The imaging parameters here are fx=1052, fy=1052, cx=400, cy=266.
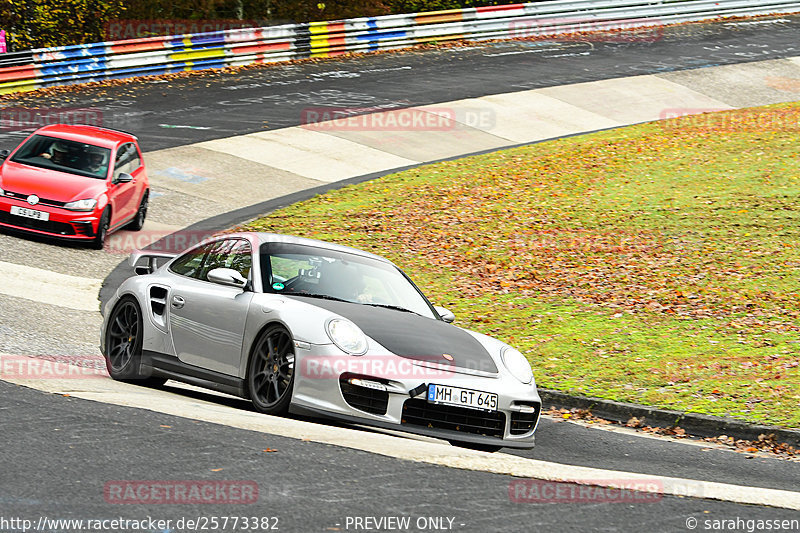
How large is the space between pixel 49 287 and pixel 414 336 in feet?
24.2

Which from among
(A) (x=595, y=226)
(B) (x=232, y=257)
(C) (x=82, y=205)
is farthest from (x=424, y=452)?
(A) (x=595, y=226)

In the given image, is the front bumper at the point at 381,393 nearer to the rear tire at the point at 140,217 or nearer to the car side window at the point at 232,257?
the car side window at the point at 232,257

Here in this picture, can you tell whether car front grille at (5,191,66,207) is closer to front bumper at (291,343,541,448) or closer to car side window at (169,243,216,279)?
car side window at (169,243,216,279)

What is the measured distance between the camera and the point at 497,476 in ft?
19.4

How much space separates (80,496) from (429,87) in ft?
84.4

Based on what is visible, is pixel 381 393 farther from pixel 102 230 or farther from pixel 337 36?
pixel 337 36

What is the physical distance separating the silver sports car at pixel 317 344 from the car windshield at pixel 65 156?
7.62 metres

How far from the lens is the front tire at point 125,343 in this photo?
28.7 ft

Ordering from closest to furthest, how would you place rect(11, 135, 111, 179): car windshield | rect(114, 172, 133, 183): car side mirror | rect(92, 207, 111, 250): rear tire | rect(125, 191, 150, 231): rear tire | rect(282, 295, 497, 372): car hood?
rect(282, 295, 497, 372): car hood
rect(92, 207, 111, 250): rear tire
rect(11, 135, 111, 179): car windshield
rect(114, 172, 133, 183): car side mirror
rect(125, 191, 150, 231): rear tire

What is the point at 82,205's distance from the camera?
50.8ft

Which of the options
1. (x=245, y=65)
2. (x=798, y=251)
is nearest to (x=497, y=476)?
(x=798, y=251)

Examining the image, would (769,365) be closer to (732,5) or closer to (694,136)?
(694,136)

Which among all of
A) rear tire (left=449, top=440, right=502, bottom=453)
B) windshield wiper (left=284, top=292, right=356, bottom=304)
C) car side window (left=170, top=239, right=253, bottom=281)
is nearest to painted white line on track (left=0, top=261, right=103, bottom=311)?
car side window (left=170, top=239, right=253, bottom=281)

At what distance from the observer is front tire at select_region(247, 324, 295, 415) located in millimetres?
7289
